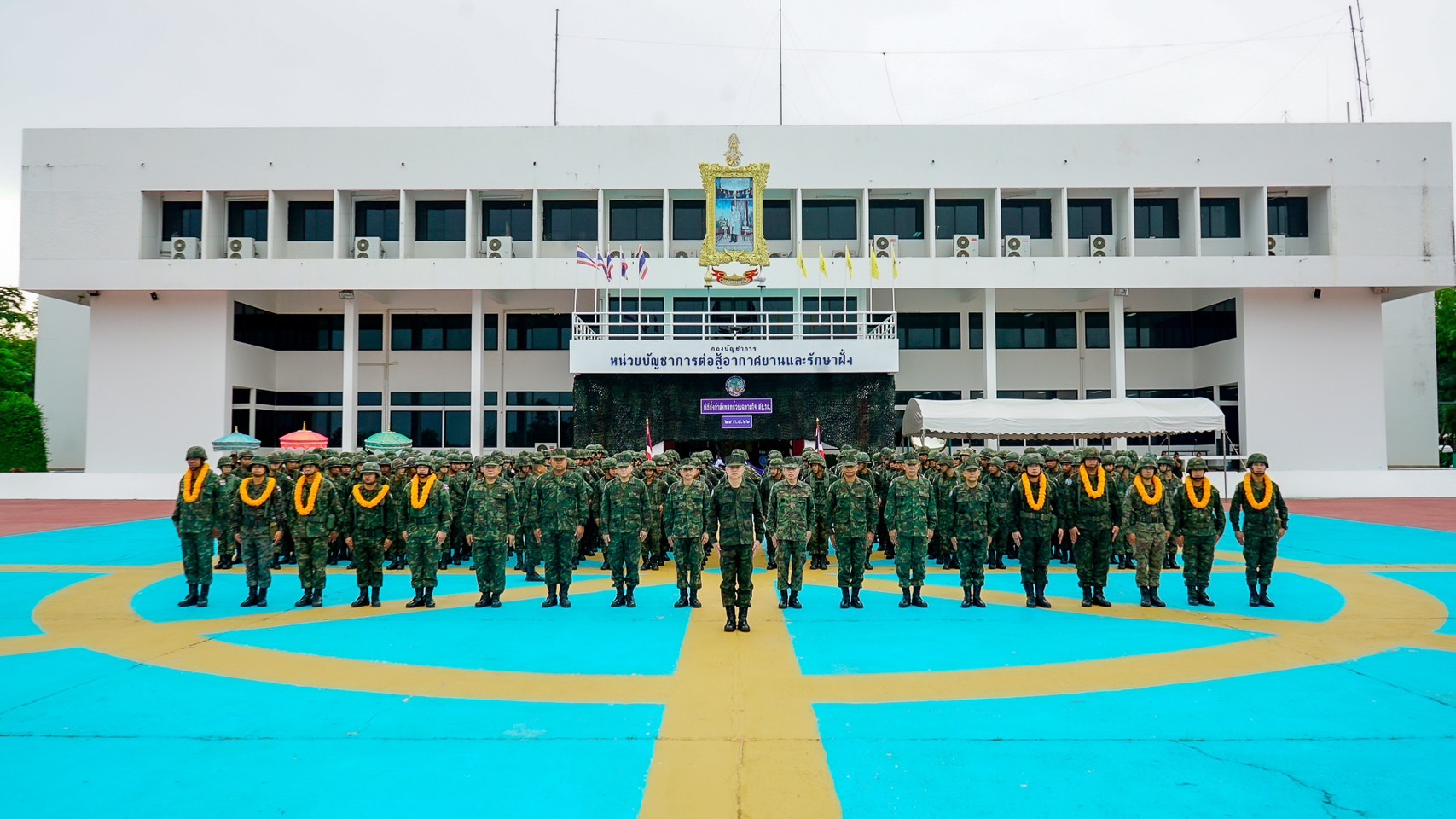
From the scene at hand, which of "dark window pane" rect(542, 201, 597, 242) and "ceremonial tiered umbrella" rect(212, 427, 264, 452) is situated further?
"dark window pane" rect(542, 201, 597, 242)

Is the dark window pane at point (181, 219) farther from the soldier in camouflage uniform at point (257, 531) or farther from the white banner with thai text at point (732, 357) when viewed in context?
the soldier in camouflage uniform at point (257, 531)

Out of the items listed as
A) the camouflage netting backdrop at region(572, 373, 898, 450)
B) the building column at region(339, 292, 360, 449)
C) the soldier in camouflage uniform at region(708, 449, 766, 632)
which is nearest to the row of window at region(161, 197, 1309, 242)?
the building column at region(339, 292, 360, 449)

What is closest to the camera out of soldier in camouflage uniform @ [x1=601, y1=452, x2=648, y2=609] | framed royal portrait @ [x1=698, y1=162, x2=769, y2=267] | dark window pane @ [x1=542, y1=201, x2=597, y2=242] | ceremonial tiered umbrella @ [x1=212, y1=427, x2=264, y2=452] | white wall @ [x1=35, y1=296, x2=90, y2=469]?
soldier in camouflage uniform @ [x1=601, y1=452, x2=648, y2=609]

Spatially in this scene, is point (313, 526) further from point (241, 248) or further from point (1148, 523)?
point (241, 248)

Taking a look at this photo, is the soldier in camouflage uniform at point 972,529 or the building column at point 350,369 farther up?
the building column at point 350,369

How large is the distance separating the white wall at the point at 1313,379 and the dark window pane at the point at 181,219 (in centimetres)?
3583

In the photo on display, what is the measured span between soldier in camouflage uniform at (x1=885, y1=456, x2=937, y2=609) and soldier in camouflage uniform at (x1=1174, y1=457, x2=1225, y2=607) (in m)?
2.93

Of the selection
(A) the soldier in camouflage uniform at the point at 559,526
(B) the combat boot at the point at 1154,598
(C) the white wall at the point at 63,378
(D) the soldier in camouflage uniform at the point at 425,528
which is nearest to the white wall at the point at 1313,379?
(B) the combat boot at the point at 1154,598

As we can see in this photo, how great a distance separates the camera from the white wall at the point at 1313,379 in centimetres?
2644

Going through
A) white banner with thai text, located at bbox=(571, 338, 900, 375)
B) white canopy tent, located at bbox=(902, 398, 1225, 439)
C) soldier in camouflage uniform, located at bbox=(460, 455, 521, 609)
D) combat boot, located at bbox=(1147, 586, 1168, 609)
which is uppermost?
white banner with thai text, located at bbox=(571, 338, 900, 375)

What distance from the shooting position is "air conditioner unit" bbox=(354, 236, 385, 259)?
27208mm

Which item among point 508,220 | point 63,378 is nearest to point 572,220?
point 508,220

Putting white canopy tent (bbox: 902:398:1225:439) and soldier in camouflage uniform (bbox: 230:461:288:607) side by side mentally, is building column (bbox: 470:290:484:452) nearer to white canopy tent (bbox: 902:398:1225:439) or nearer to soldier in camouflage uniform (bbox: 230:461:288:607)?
white canopy tent (bbox: 902:398:1225:439)

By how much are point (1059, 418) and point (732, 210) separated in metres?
11.6
